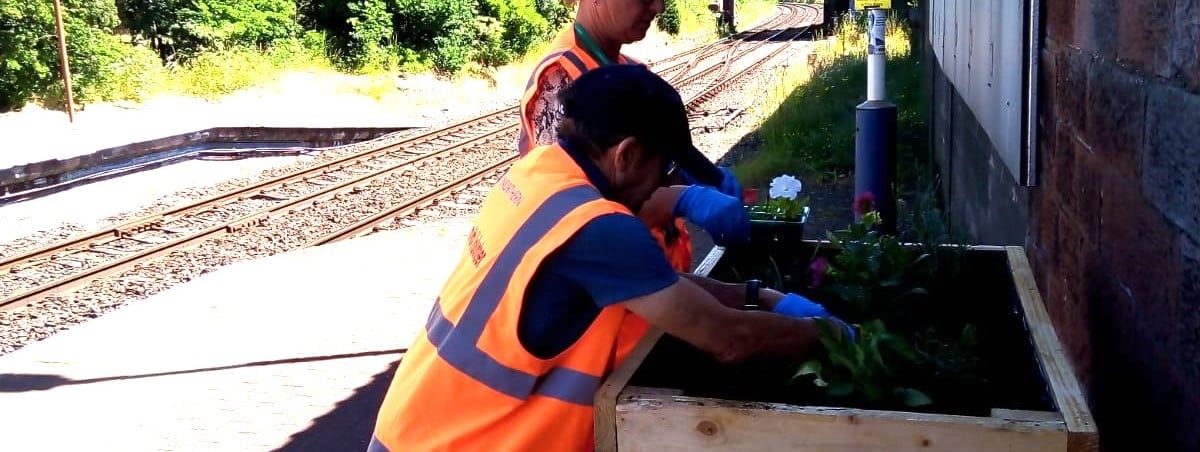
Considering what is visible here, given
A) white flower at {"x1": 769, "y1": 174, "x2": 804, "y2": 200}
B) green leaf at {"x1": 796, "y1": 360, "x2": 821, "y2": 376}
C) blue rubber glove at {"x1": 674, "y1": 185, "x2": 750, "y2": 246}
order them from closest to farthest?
green leaf at {"x1": 796, "y1": 360, "x2": 821, "y2": 376} < blue rubber glove at {"x1": 674, "y1": 185, "x2": 750, "y2": 246} < white flower at {"x1": 769, "y1": 174, "x2": 804, "y2": 200}

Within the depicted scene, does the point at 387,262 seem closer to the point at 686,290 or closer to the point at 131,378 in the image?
the point at 131,378

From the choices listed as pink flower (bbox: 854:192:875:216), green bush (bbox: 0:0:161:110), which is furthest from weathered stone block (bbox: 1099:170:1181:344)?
green bush (bbox: 0:0:161:110)

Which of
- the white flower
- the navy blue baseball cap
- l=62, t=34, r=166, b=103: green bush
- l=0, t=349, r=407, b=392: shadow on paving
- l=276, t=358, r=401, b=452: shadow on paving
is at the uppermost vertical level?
the navy blue baseball cap

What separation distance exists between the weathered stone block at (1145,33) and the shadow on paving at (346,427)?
3929 mm

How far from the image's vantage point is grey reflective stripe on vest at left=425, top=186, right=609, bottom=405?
79.1 inches

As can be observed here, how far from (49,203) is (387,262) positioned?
6881 mm

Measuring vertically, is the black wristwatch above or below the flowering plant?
below

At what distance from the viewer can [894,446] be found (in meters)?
1.74

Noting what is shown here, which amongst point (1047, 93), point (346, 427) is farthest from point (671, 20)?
point (1047, 93)

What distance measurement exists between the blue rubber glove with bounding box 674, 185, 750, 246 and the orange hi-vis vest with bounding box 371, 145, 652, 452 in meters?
0.50

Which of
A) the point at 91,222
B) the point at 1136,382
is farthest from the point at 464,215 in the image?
the point at 1136,382

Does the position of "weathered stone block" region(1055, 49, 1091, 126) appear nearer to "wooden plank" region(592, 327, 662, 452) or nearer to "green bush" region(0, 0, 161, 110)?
"wooden plank" region(592, 327, 662, 452)

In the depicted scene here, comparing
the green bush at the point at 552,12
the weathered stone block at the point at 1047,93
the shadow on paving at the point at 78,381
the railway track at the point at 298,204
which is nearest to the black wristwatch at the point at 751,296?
the weathered stone block at the point at 1047,93

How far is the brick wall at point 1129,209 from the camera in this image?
1908mm
